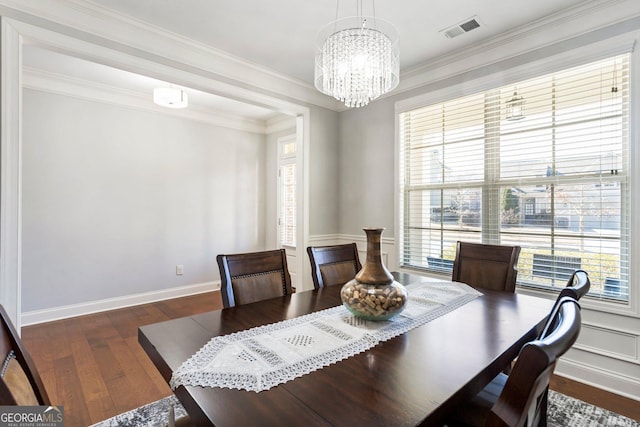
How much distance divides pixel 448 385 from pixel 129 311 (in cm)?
391

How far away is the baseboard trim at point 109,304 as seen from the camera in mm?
3328

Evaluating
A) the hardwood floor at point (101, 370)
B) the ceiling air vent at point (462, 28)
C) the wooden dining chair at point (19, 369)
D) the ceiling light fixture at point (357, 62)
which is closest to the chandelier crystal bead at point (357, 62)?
the ceiling light fixture at point (357, 62)

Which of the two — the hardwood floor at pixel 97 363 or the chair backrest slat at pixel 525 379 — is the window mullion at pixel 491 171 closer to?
the chair backrest slat at pixel 525 379

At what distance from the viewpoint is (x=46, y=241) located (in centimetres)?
337

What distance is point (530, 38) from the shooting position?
2.47 meters

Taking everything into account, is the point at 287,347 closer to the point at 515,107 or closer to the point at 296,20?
the point at 296,20

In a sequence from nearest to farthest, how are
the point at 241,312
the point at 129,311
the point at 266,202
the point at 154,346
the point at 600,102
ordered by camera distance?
the point at 154,346 → the point at 241,312 → the point at 600,102 → the point at 129,311 → the point at 266,202

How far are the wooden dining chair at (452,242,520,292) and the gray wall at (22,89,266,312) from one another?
3571 millimetres

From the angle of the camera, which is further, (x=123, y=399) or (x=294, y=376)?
(x=123, y=399)

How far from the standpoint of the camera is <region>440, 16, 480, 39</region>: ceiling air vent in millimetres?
2379

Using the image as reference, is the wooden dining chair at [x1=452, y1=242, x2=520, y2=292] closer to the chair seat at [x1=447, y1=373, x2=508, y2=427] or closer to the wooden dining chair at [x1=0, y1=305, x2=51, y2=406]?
the chair seat at [x1=447, y1=373, x2=508, y2=427]

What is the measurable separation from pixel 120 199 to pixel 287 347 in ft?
12.0

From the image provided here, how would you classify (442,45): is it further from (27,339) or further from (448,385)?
(27,339)

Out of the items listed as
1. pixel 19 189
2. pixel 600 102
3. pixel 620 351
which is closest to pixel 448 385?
pixel 620 351
